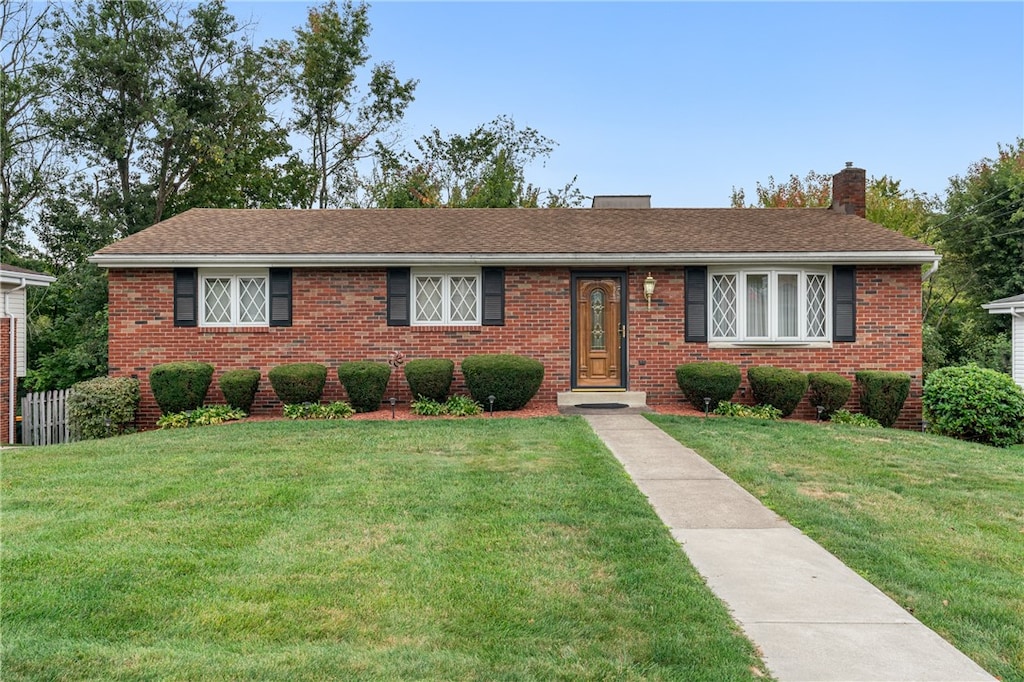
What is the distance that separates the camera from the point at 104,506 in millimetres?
5070

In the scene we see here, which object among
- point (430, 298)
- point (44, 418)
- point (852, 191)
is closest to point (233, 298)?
point (430, 298)

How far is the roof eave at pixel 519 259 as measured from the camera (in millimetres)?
10688

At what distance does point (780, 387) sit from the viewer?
34.1 feet

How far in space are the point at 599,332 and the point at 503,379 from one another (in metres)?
2.24

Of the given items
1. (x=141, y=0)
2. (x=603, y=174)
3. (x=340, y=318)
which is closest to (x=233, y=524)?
(x=340, y=318)

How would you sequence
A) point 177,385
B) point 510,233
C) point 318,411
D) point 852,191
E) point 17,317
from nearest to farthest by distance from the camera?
point 177,385 → point 318,411 → point 17,317 → point 510,233 → point 852,191

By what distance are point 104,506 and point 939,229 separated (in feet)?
91.5

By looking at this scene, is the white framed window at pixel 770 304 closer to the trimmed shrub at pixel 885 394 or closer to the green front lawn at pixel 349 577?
the trimmed shrub at pixel 885 394

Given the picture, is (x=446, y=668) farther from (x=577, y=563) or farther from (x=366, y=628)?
(x=577, y=563)

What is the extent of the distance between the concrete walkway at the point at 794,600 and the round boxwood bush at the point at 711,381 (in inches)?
184

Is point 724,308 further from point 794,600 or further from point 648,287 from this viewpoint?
point 794,600


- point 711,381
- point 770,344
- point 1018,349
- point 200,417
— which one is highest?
point 770,344

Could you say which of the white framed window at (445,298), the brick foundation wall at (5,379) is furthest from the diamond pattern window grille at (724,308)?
the brick foundation wall at (5,379)

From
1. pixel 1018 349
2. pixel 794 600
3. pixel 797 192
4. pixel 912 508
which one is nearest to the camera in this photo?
pixel 794 600
